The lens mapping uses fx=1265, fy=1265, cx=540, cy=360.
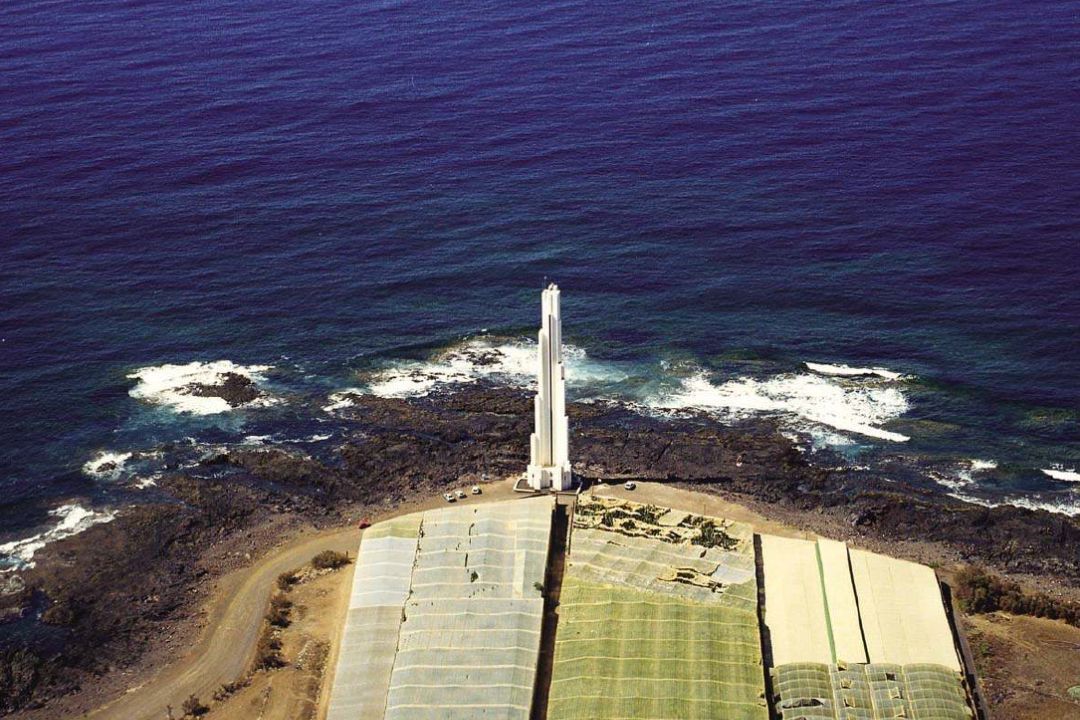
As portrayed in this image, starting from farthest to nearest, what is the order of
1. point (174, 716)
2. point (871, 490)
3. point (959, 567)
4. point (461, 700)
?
1. point (871, 490)
2. point (959, 567)
3. point (174, 716)
4. point (461, 700)

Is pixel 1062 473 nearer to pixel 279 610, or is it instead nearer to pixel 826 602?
pixel 826 602

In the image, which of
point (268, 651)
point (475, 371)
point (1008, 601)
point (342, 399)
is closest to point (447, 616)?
point (268, 651)

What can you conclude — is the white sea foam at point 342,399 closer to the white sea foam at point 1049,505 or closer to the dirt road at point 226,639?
the dirt road at point 226,639

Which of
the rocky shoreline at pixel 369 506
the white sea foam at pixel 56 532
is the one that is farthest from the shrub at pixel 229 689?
the white sea foam at pixel 56 532

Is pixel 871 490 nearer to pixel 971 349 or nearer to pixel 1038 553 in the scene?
pixel 1038 553

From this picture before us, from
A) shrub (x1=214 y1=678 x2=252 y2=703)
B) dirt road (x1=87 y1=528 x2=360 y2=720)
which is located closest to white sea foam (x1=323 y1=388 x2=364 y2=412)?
dirt road (x1=87 y1=528 x2=360 y2=720)

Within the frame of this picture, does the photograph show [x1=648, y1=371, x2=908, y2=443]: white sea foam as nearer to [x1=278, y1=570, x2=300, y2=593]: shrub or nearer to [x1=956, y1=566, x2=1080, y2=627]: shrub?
[x1=956, y1=566, x2=1080, y2=627]: shrub

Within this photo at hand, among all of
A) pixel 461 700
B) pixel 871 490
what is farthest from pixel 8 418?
pixel 871 490
